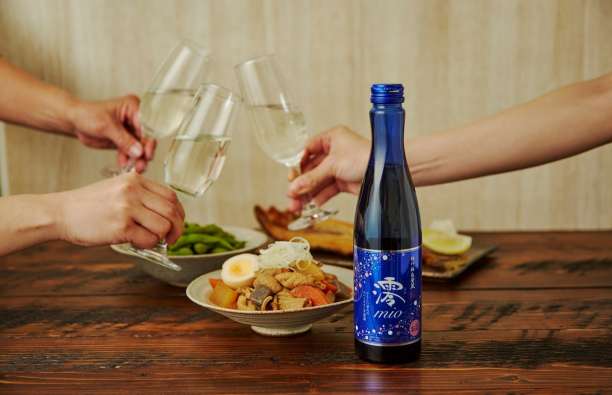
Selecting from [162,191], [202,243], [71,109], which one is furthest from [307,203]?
[71,109]

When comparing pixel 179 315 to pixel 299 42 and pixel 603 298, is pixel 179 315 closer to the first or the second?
pixel 603 298

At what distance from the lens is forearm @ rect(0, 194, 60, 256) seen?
3.83 ft

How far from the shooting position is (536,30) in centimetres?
218

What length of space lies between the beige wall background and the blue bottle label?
51.9 inches

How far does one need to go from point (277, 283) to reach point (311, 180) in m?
0.45

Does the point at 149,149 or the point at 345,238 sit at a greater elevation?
the point at 149,149

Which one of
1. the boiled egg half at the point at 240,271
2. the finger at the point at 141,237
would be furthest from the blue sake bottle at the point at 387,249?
the finger at the point at 141,237

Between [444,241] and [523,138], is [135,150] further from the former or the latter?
[523,138]

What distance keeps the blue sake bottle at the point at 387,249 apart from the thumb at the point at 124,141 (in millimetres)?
970

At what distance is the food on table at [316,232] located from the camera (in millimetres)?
1549

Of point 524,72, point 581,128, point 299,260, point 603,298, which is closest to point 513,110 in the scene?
point 581,128

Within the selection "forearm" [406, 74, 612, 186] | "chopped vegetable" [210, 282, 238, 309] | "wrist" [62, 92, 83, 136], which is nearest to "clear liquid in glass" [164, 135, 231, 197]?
"chopped vegetable" [210, 282, 238, 309]

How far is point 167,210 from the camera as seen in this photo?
112 cm

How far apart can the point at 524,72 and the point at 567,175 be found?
1.11 ft
